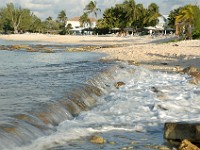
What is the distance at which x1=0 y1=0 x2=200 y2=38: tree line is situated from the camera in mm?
51219

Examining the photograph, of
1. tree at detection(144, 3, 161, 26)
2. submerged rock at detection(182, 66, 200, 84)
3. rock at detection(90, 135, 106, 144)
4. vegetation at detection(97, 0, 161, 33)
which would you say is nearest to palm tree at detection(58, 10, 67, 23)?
vegetation at detection(97, 0, 161, 33)

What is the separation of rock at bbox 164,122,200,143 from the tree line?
42790 mm

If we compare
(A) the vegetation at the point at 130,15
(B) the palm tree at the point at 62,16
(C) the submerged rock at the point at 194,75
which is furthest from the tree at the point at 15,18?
(C) the submerged rock at the point at 194,75

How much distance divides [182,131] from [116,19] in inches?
3737

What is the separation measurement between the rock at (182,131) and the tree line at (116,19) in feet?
140

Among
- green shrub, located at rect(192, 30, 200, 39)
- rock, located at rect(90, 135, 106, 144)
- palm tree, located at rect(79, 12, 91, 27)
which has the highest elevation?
palm tree, located at rect(79, 12, 91, 27)

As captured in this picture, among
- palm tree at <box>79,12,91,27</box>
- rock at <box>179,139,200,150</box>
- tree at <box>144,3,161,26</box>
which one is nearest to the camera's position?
rock at <box>179,139,200,150</box>

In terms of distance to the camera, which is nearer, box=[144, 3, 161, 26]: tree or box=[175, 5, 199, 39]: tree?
box=[175, 5, 199, 39]: tree

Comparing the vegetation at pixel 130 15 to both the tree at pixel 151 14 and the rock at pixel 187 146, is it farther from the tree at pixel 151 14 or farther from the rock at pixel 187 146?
the rock at pixel 187 146

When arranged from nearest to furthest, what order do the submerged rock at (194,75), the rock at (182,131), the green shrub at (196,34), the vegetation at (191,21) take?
the rock at (182,131)
the submerged rock at (194,75)
the green shrub at (196,34)
the vegetation at (191,21)

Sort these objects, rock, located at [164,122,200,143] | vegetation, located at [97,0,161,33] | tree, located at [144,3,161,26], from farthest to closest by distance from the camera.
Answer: vegetation, located at [97,0,161,33] → tree, located at [144,3,161,26] → rock, located at [164,122,200,143]

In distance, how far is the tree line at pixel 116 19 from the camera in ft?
168

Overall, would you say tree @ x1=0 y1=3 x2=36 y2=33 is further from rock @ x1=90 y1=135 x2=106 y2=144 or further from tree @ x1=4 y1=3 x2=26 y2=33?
rock @ x1=90 y1=135 x2=106 y2=144

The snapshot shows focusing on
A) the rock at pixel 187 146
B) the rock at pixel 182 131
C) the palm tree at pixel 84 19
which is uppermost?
the palm tree at pixel 84 19
